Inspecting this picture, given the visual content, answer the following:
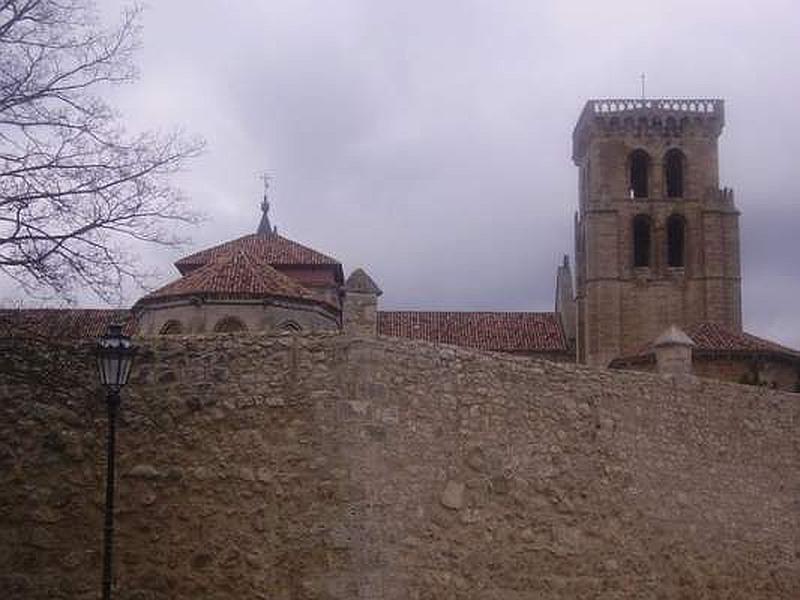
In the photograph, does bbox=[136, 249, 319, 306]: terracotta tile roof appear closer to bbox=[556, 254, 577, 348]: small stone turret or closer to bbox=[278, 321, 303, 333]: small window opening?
bbox=[278, 321, 303, 333]: small window opening

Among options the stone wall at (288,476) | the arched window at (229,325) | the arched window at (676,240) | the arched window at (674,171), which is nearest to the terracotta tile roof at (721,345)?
the arched window at (229,325)

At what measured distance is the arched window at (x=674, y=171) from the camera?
6088 centimetres

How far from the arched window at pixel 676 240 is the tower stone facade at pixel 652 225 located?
0.05 m

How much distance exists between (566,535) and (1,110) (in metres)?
8.01

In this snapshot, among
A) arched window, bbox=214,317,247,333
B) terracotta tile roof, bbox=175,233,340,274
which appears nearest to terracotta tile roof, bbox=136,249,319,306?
arched window, bbox=214,317,247,333

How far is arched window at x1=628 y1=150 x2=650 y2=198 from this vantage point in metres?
60.8

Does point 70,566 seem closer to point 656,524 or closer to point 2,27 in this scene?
point 2,27

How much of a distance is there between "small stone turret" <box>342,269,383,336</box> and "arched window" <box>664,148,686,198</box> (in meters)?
49.3

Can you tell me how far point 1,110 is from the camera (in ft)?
40.9

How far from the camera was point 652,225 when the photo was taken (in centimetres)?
5981

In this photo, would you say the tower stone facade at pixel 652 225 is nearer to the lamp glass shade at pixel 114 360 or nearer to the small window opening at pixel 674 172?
the small window opening at pixel 674 172

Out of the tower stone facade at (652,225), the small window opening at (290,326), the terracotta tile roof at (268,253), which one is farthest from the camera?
the tower stone facade at (652,225)

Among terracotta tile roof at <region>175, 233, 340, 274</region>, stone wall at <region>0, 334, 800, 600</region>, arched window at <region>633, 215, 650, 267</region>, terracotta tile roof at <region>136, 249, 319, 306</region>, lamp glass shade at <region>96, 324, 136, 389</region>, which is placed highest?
arched window at <region>633, 215, 650, 267</region>

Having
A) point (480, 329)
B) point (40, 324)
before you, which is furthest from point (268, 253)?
point (40, 324)
